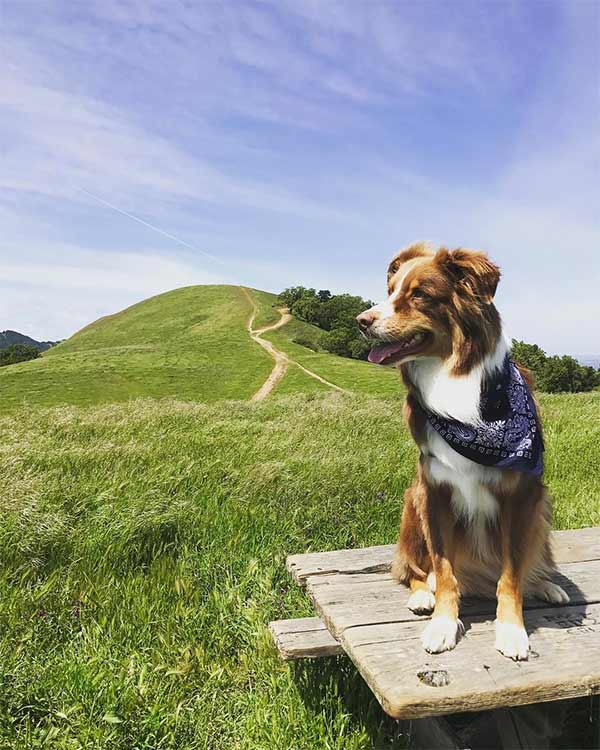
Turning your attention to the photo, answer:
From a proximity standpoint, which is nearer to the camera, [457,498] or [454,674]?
[454,674]

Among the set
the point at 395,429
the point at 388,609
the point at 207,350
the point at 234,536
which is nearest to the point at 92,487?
the point at 234,536

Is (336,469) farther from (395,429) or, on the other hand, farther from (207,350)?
(207,350)

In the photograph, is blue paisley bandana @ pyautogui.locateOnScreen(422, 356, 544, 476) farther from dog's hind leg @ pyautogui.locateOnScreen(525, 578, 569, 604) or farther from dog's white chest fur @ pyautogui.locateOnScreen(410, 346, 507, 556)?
dog's hind leg @ pyautogui.locateOnScreen(525, 578, 569, 604)

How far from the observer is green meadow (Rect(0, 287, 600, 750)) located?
2.91 meters

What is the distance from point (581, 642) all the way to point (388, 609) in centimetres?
90

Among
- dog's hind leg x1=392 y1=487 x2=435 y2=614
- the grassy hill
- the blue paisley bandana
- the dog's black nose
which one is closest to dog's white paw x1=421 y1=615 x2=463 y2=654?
dog's hind leg x1=392 y1=487 x2=435 y2=614

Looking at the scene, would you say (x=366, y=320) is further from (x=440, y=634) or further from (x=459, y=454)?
(x=440, y=634)

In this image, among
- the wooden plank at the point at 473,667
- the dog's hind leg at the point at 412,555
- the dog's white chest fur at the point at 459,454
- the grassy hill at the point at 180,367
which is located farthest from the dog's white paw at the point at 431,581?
the grassy hill at the point at 180,367

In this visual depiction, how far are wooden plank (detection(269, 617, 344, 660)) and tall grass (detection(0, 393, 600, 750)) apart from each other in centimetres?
24

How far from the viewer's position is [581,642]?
8.50ft

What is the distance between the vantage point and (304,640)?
304cm

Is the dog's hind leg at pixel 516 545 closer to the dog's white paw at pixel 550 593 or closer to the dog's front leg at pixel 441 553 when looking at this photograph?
the dog's front leg at pixel 441 553

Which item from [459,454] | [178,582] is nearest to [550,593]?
[459,454]

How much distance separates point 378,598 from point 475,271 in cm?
182
